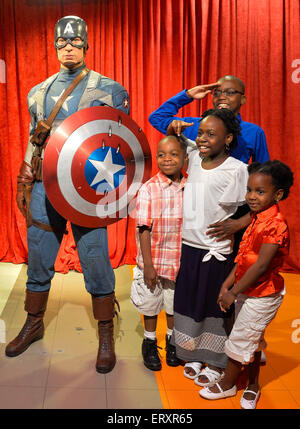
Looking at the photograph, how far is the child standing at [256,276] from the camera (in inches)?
71.9

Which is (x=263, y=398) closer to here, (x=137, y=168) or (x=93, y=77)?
(x=137, y=168)

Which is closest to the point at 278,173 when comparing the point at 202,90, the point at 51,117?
the point at 202,90

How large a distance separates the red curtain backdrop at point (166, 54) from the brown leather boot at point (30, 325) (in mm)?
1402

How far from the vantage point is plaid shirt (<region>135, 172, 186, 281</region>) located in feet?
6.95

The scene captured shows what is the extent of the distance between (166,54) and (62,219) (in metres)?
2.15

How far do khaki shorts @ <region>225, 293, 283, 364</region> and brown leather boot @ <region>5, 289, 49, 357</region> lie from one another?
3.61ft

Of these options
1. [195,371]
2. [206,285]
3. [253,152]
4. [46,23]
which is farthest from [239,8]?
[195,371]

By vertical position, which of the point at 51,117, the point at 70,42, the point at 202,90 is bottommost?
the point at 51,117

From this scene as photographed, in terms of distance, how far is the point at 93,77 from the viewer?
2258mm

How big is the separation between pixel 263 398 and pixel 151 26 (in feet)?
10.1

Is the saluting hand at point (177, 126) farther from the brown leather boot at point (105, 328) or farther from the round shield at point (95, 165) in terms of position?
the brown leather boot at point (105, 328)

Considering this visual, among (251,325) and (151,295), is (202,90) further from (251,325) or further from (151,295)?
(251,325)

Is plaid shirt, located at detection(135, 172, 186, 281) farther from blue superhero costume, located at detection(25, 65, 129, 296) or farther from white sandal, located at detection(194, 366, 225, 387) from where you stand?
white sandal, located at detection(194, 366, 225, 387)

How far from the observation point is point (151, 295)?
7.32 ft
